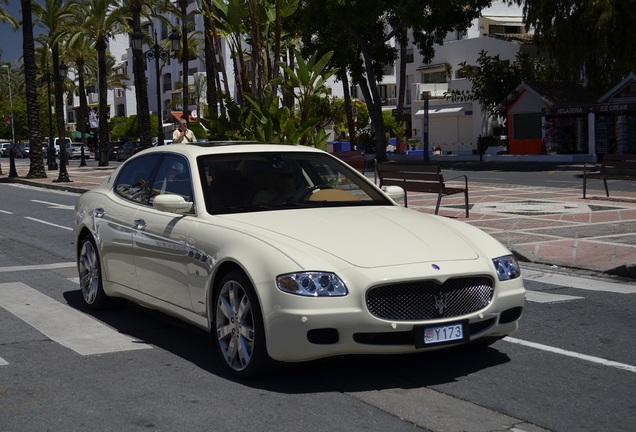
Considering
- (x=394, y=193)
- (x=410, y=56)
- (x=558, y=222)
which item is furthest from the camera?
(x=410, y=56)

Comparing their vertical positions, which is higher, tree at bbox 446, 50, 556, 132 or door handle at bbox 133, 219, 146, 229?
tree at bbox 446, 50, 556, 132

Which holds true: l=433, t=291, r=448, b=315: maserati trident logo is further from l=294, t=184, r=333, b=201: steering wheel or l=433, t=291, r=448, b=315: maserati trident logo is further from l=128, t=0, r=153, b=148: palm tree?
l=128, t=0, r=153, b=148: palm tree

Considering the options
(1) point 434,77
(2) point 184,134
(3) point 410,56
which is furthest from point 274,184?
(3) point 410,56

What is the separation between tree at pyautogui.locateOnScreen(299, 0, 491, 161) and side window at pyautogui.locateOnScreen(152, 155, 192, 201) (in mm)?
34999

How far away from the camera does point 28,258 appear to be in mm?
13156

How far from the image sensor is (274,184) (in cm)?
754

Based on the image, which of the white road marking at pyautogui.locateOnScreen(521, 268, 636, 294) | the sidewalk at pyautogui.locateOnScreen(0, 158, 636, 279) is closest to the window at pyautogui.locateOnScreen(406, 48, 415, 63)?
the sidewalk at pyautogui.locateOnScreen(0, 158, 636, 279)

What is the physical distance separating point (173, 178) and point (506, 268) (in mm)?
2741

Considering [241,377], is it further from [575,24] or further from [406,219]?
[575,24]

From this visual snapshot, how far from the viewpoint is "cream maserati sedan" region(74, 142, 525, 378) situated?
595 centimetres

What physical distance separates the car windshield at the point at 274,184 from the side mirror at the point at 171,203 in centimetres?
18

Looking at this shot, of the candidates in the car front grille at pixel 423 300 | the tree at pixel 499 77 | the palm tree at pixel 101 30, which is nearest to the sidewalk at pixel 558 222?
the car front grille at pixel 423 300

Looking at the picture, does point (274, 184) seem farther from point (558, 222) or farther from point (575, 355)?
point (558, 222)

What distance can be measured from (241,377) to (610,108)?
121ft
